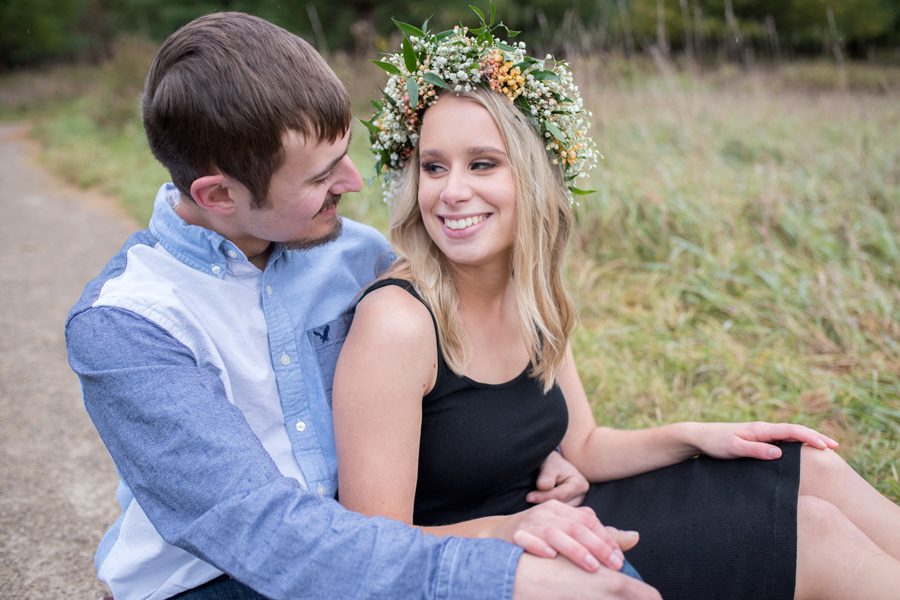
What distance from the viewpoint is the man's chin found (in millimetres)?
1901

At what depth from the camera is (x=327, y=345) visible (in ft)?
6.41

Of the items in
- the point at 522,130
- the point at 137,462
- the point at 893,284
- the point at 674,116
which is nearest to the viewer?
the point at 137,462

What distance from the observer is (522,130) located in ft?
6.65

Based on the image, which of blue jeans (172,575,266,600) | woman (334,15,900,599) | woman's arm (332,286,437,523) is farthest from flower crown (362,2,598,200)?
blue jeans (172,575,266,600)

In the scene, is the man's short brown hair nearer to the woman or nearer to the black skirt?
the woman

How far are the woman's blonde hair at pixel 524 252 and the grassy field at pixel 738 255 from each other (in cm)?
120

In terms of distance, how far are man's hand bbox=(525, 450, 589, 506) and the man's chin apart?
889mm

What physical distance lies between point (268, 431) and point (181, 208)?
0.59m

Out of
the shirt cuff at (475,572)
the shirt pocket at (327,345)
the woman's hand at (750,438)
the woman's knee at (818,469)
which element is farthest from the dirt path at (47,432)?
the woman's knee at (818,469)

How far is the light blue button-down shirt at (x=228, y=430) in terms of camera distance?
128 cm

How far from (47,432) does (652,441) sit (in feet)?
9.31

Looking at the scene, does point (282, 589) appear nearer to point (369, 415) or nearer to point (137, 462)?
point (137, 462)

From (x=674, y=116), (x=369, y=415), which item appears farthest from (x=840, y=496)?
(x=674, y=116)

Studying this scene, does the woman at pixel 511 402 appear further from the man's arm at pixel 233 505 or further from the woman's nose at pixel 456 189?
the man's arm at pixel 233 505
